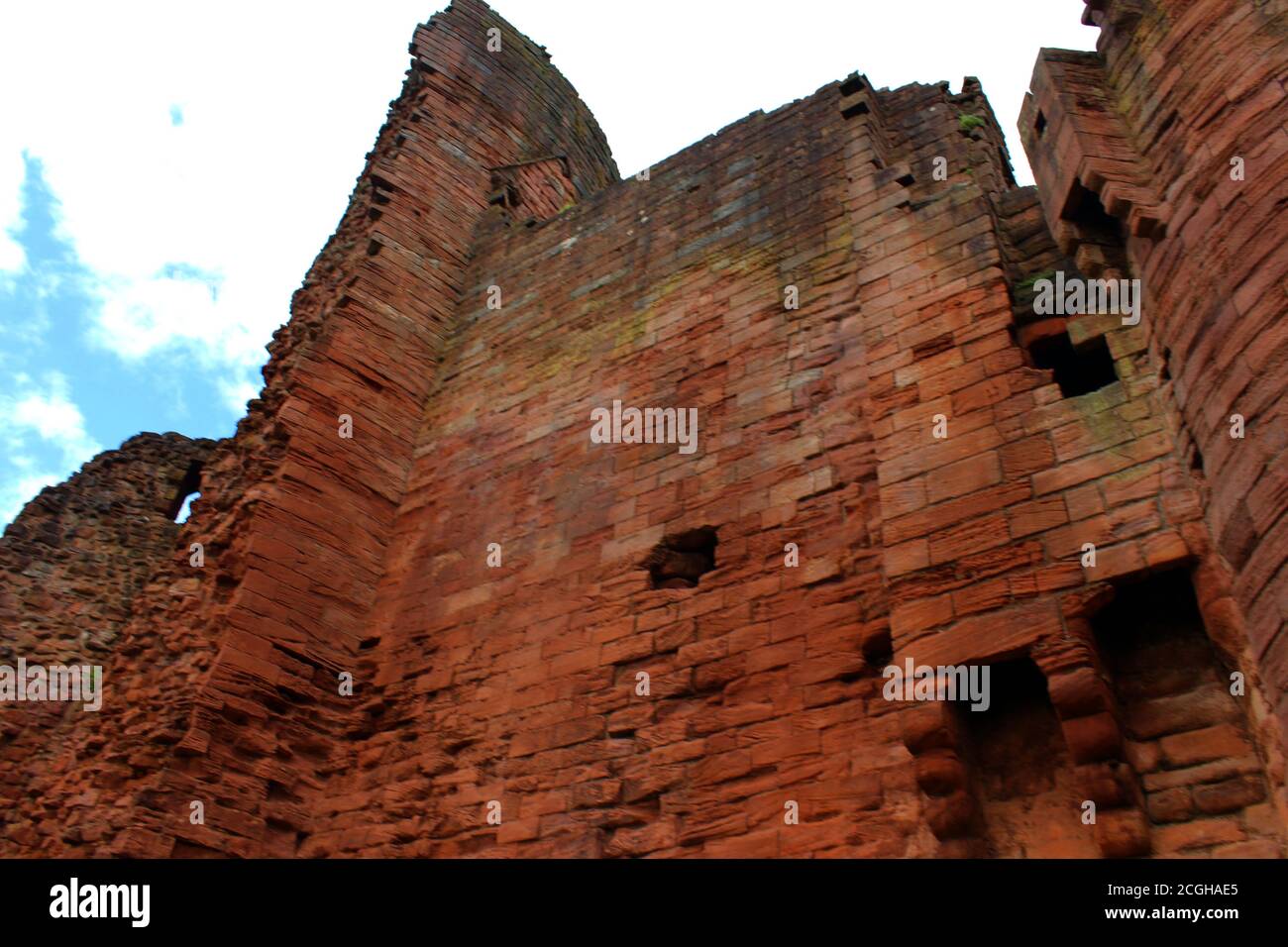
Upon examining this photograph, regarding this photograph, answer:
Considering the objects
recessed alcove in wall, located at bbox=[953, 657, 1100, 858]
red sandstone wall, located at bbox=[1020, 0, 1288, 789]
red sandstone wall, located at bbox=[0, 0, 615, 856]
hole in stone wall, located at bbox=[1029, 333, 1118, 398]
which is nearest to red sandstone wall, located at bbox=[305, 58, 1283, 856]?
recessed alcove in wall, located at bbox=[953, 657, 1100, 858]

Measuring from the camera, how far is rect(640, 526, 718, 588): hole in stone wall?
6.73 meters

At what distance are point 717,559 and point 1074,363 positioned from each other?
2295mm

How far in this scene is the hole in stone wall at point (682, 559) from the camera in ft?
22.1

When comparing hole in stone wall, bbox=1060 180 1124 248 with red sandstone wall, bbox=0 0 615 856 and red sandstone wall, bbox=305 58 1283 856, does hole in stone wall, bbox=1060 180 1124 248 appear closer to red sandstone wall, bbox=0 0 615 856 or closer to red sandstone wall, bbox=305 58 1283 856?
red sandstone wall, bbox=305 58 1283 856

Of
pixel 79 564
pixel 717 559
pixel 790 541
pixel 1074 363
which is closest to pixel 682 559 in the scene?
pixel 717 559

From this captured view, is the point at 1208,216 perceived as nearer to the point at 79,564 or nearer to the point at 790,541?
the point at 790,541

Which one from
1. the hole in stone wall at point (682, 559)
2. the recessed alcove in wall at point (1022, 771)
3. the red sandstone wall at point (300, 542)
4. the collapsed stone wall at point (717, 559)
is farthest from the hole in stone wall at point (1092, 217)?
the red sandstone wall at point (300, 542)

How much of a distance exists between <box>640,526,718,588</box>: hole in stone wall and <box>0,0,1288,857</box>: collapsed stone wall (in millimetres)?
26

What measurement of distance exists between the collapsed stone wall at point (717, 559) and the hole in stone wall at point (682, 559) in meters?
0.03
